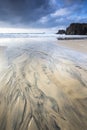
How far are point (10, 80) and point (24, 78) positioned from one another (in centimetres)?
45

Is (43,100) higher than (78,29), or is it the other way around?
(43,100)

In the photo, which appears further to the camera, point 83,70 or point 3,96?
point 83,70

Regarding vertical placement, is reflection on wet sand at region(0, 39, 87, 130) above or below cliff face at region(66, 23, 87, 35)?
above

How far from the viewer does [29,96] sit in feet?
11.5

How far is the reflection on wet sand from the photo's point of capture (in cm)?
255

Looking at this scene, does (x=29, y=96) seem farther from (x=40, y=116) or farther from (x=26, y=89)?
(x=40, y=116)

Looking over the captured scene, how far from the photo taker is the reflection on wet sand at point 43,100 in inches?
101

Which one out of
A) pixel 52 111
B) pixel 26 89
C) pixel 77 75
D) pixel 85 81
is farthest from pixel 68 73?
pixel 52 111

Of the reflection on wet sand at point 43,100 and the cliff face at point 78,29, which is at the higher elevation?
the reflection on wet sand at point 43,100

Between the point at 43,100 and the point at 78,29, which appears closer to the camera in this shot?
the point at 43,100

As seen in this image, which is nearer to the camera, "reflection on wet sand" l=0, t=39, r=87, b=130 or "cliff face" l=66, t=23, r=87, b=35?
"reflection on wet sand" l=0, t=39, r=87, b=130

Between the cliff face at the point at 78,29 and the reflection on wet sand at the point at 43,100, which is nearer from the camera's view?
the reflection on wet sand at the point at 43,100

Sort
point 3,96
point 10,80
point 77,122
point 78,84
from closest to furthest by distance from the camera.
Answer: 1. point 77,122
2. point 3,96
3. point 78,84
4. point 10,80

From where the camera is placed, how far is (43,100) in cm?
331
